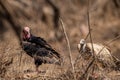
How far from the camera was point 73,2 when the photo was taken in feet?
93.7

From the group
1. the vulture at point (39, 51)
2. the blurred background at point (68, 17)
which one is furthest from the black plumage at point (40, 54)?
the blurred background at point (68, 17)

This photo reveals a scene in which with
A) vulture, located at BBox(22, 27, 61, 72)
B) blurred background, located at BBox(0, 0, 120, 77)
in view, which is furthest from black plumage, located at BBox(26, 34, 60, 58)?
blurred background, located at BBox(0, 0, 120, 77)

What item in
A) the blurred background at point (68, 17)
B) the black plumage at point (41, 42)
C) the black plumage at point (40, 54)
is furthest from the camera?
the blurred background at point (68, 17)

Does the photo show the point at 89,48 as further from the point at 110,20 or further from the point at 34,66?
the point at 110,20

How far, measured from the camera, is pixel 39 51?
29.7 ft

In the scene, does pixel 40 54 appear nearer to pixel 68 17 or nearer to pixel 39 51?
pixel 39 51

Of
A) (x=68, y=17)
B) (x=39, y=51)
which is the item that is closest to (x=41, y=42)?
(x=39, y=51)

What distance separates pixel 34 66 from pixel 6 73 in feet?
2.84

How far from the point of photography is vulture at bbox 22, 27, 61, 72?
8.67 meters

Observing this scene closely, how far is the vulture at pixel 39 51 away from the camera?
8672mm

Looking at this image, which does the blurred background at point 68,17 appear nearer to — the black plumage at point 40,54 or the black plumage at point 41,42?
the black plumage at point 41,42

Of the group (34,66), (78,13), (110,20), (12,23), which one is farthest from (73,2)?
(34,66)

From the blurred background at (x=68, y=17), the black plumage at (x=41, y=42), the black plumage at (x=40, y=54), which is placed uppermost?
the blurred background at (x=68, y=17)

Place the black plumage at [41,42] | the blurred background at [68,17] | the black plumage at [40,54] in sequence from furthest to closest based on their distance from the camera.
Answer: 1. the blurred background at [68,17]
2. the black plumage at [41,42]
3. the black plumage at [40,54]
